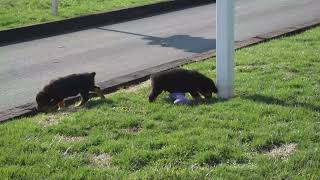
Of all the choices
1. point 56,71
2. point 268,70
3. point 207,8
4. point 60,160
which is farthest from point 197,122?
point 207,8

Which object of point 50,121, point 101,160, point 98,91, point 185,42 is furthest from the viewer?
point 185,42

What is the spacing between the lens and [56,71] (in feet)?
33.1

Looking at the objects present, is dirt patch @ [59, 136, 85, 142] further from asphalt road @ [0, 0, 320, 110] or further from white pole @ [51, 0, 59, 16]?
white pole @ [51, 0, 59, 16]

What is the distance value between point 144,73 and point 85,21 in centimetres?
611

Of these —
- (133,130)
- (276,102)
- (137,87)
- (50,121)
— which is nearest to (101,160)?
(133,130)

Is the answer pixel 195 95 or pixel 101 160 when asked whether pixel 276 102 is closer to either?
pixel 195 95

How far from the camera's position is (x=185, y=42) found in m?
12.4

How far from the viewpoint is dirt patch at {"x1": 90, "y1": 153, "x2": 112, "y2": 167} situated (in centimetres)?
532

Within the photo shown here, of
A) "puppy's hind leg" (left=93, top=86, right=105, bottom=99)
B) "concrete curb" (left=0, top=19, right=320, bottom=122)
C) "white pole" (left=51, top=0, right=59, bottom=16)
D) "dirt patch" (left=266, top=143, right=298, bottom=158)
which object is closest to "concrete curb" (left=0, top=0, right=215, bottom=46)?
"white pole" (left=51, top=0, right=59, bottom=16)

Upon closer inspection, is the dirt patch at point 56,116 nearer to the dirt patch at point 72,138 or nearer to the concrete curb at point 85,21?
the dirt patch at point 72,138

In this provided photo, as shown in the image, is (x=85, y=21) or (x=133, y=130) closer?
(x=133, y=130)

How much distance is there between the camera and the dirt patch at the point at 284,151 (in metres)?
5.43

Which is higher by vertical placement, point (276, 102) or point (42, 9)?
point (276, 102)

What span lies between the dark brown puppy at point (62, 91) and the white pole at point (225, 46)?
58.1 inches
